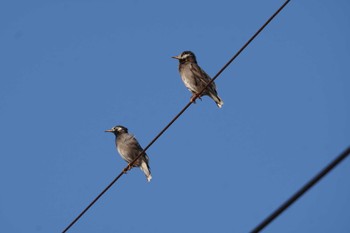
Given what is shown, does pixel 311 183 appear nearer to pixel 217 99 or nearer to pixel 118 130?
pixel 217 99

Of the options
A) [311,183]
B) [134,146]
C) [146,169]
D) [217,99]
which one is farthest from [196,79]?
[311,183]

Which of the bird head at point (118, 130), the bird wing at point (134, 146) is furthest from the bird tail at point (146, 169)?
the bird head at point (118, 130)

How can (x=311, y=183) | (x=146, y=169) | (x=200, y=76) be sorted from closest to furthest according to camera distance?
1. (x=311, y=183)
2. (x=200, y=76)
3. (x=146, y=169)

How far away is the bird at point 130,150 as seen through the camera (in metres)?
13.5

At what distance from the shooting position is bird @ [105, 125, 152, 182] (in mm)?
13506

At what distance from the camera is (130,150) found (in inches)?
537

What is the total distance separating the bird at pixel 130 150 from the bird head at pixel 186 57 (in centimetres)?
225

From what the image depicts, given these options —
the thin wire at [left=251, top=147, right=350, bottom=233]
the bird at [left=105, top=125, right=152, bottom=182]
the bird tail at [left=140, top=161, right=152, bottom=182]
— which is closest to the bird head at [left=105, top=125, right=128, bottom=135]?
the bird at [left=105, top=125, right=152, bottom=182]

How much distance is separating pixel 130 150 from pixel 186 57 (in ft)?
8.27

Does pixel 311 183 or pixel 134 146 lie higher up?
pixel 134 146

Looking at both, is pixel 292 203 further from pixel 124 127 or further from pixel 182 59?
pixel 124 127

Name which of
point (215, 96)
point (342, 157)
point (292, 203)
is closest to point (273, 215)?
point (292, 203)

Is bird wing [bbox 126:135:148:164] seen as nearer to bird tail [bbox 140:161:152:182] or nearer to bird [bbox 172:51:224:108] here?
bird tail [bbox 140:161:152:182]

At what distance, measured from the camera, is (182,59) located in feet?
43.3
